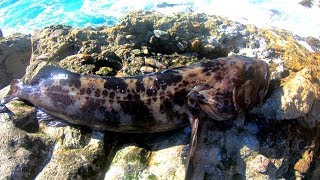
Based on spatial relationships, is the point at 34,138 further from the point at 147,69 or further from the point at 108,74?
the point at 147,69

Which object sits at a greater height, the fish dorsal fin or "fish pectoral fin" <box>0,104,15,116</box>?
the fish dorsal fin

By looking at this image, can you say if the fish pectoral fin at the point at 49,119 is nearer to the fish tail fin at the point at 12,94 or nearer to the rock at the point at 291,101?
the fish tail fin at the point at 12,94

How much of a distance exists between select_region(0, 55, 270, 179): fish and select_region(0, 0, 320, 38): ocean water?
34.2 feet

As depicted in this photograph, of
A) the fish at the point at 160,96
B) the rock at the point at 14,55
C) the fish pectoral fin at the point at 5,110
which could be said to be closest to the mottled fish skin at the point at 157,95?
the fish at the point at 160,96

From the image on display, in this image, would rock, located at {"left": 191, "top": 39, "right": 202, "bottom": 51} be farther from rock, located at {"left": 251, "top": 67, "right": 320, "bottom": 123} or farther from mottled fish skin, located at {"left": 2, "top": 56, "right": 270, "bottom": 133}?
rock, located at {"left": 251, "top": 67, "right": 320, "bottom": 123}

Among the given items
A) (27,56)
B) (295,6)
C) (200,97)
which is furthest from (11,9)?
(200,97)

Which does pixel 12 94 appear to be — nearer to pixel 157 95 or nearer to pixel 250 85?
pixel 157 95

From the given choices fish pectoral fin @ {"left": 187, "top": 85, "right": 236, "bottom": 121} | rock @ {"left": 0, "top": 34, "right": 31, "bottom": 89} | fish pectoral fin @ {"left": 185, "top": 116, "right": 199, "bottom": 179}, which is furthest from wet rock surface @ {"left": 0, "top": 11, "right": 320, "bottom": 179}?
rock @ {"left": 0, "top": 34, "right": 31, "bottom": 89}

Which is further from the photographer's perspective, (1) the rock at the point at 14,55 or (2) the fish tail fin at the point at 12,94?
(1) the rock at the point at 14,55

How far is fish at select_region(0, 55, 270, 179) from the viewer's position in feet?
16.7

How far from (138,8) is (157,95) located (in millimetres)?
14550

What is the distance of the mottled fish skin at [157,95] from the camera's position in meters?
5.11

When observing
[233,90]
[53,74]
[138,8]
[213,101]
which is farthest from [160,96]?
[138,8]

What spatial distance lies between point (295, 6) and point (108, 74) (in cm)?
1302
